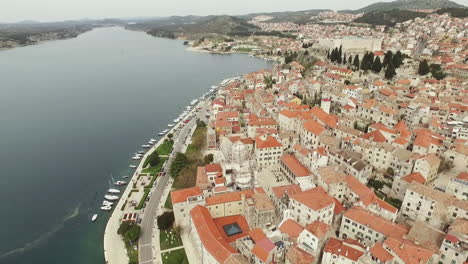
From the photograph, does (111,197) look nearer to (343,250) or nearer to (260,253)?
(260,253)

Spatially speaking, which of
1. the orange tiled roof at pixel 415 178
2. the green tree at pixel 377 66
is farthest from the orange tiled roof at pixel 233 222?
the green tree at pixel 377 66

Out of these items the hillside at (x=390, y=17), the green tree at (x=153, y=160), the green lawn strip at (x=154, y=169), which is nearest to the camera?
the green lawn strip at (x=154, y=169)

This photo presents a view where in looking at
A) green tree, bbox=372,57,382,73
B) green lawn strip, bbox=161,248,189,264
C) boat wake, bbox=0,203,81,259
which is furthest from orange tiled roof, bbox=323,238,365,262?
green tree, bbox=372,57,382,73

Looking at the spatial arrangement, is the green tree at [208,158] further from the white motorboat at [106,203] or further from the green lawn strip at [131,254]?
the green lawn strip at [131,254]

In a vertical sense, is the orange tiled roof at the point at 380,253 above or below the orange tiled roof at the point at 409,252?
below

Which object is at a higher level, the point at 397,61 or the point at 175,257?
→ the point at 397,61

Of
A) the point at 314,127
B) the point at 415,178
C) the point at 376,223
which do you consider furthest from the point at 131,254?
the point at 415,178

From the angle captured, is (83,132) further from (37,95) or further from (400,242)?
(400,242)
